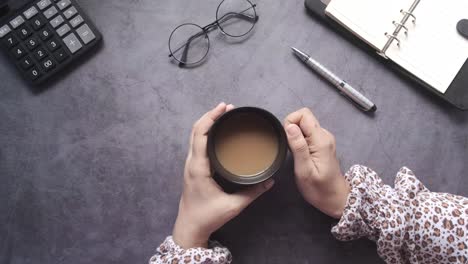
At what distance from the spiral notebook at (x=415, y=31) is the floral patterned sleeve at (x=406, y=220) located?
0.22 m

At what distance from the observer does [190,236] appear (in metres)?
0.68

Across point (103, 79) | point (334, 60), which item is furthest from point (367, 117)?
point (103, 79)

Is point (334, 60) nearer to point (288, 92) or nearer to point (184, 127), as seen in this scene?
point (288, 92)

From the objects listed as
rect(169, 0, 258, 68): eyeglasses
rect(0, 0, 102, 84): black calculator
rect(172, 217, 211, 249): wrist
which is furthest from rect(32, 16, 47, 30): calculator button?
rect(172, 217, 211, 249): wrist

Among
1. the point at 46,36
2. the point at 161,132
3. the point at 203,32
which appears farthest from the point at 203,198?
the point at 46,36

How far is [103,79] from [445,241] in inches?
28.2

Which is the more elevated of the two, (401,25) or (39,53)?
(401,25)

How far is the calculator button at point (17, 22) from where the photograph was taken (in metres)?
0.74

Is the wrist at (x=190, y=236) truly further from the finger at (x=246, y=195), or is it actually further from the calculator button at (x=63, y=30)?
the calculator button at (x=63, y=30)

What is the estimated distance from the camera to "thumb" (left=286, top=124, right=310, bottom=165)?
0.66 meters

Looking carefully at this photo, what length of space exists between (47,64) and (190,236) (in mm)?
448

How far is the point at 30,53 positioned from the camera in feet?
2.47

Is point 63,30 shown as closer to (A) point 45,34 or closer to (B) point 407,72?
(A) point 45,34

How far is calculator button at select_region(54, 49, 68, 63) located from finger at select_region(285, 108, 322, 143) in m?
0.47
